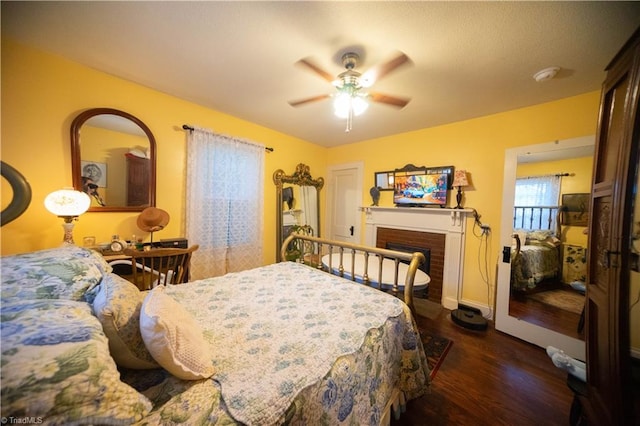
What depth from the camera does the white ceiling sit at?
4.07ft

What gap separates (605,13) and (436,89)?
96cm

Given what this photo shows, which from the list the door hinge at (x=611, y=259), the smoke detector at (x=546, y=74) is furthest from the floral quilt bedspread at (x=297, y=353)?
the smoke detector at (x=546, y=74)

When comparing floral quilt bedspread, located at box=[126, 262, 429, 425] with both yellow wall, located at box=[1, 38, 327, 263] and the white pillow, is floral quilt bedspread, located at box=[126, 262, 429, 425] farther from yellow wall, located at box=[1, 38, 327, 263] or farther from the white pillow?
yellow wall, located at box=[1, 38, 327, 263]

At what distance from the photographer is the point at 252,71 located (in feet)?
5.98

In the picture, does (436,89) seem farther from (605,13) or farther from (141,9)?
(141,9)

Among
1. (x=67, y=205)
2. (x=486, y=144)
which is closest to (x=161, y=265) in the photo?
(x=67, y=205)

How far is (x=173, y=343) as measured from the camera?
→ 0.71 metres

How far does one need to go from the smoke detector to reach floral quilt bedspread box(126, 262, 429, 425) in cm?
210

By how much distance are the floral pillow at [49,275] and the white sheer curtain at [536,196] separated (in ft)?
11.3

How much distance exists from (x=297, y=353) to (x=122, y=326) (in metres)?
0.63

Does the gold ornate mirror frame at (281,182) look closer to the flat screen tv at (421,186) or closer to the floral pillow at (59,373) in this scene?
the flat screen tv at (421,186)

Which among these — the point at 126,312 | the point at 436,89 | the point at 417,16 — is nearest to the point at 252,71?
the point at 417,16

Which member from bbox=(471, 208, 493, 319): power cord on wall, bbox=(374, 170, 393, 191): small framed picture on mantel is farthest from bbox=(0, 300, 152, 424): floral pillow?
bbox=(374, 170, 393, 191): small framed picture on mantel

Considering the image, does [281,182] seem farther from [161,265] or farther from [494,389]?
[494,389]
